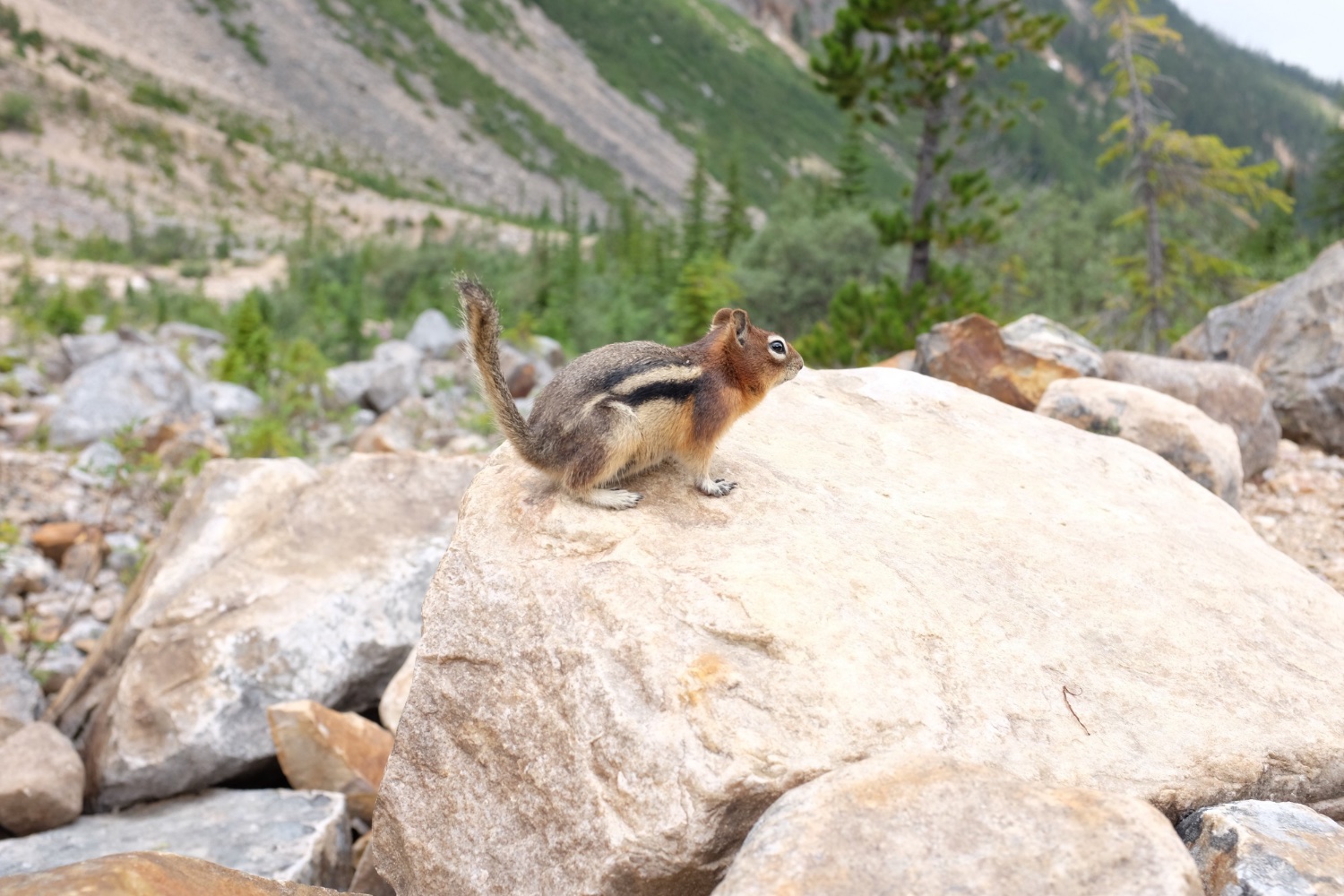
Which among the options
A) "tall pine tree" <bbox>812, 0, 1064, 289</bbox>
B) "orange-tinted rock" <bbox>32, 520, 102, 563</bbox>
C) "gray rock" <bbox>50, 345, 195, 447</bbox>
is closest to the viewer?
"orange-tinted rock" <bbox>32, 520, 102, 563</bbox>

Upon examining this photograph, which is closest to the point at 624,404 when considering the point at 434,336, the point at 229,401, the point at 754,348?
the point at 754,348

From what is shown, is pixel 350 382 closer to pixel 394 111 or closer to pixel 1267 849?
pixel 1267 849

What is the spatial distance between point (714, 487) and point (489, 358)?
1.09 m

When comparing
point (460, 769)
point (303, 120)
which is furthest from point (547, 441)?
point (303, 120)

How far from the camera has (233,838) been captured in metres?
4.49

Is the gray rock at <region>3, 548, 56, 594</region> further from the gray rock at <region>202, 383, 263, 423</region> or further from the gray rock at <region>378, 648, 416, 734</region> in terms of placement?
the gray rock at <region>202, 383, 263, 423</region>

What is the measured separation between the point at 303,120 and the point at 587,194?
695 inches

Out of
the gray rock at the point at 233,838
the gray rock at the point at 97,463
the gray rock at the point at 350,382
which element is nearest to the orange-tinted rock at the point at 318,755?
the gray rock at the point at 233,838

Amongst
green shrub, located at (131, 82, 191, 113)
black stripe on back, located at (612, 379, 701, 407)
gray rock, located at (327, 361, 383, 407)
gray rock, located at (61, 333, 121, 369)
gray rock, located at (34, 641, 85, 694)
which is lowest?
green shrub, located at (131, 82, 191, 113)

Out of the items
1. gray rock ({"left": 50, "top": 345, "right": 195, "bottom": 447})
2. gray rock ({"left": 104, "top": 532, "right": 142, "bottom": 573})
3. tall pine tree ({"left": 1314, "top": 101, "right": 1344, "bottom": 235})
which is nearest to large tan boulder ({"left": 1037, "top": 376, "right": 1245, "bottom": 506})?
gray rock ({"left": 104, "top": 532, "right": 142, "bottom": 573})

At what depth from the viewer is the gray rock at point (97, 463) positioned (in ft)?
28.2

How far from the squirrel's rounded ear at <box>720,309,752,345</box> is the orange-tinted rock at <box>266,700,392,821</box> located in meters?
2.78

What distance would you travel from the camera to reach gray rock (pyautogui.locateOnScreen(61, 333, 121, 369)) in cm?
1232

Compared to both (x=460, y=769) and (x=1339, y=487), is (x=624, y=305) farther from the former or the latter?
(x=460, y=769)
